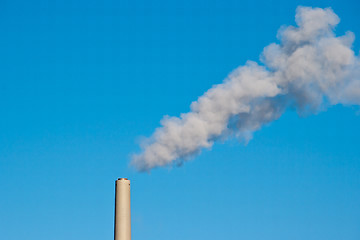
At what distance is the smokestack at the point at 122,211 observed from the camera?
28.3 m

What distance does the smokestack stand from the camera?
2833 cm

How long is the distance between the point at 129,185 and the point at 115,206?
1.30 m

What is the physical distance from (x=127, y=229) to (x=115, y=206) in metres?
1.32

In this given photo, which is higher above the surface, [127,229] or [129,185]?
[129,185]

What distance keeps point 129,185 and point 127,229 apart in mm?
2269

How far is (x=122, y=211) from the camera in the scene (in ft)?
93.6

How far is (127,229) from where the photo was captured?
93.5 feet

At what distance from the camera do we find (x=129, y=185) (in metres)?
29.4
